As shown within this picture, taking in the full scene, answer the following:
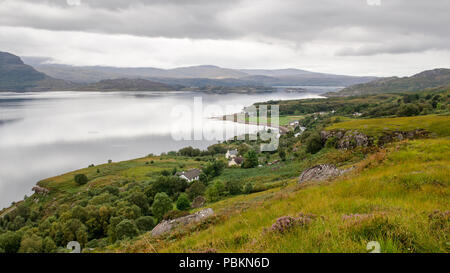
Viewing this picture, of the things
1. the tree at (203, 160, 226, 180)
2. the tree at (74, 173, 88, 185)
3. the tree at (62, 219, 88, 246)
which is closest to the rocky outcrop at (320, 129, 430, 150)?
the tree at (203, 160, 226, 180)

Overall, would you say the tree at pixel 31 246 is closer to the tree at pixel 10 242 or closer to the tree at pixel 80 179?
the tree at pixel 10 242

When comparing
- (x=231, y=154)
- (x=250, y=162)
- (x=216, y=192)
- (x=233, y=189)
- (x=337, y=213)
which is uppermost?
(x=337, y=213)

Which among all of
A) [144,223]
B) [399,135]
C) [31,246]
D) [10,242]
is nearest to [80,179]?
[10,242]

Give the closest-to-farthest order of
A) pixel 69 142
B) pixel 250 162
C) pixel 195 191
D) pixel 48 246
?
pixel 48 246 < pixel 195 191 < pixel 250 162 < pixel 69 142

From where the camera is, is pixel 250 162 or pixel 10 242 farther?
pixel 250 162

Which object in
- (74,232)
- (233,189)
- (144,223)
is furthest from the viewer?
(233,189)

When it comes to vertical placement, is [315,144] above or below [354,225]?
below

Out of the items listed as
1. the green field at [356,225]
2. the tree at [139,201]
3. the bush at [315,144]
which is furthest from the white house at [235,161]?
the green field at [356,225]

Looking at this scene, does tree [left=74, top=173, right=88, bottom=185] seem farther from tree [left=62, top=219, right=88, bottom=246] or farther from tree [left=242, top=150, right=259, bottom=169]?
tree [left=242, top=150, right=259, bottom=169]

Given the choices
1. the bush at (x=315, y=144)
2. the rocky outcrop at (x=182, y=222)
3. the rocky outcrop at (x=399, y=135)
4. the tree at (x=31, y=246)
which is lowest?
the tree at (x=31, y=246)

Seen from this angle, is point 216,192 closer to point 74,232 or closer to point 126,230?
point 126,230
